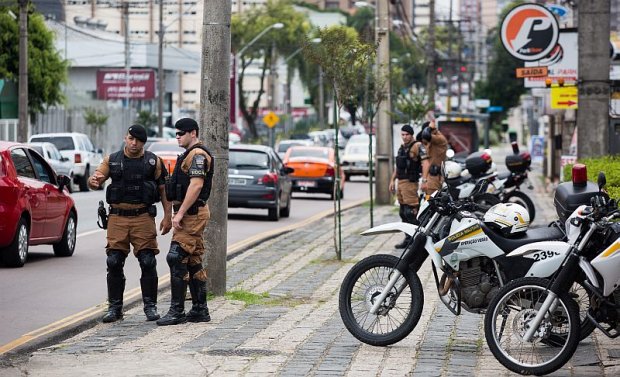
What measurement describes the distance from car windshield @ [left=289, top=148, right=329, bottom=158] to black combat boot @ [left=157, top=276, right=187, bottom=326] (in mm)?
29469

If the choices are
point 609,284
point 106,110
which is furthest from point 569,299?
point 106,110

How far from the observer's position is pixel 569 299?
9.06 m

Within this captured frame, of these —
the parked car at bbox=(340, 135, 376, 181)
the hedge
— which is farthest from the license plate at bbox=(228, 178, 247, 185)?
the parked car at bbox=(340, 135, 376, 181)

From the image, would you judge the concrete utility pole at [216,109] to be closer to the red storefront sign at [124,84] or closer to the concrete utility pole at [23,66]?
the concrete utility pole at [23,66]

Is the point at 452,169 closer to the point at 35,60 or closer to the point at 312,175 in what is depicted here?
the point at 312,175

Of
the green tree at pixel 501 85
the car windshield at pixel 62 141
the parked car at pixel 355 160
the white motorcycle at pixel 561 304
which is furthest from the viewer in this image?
the green tree at pixel 501 85

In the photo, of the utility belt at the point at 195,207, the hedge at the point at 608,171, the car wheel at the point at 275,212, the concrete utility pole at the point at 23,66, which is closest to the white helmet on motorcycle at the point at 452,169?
the hedge at the point at 608,171

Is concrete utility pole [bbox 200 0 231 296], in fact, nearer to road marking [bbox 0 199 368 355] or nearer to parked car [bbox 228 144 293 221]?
road marking [bbox 0 199 368 355]

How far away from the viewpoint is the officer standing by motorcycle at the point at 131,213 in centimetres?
1219

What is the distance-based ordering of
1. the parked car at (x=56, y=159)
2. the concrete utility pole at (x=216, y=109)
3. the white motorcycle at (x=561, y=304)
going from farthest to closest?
the parked car at (x=56, y=159), the concrete utility pole at (x=216, y=109), the white motorcycle at (x=561, y=304)

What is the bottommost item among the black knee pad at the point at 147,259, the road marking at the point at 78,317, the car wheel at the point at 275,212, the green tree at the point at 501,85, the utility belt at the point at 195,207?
the car wheel at the point at 275,212

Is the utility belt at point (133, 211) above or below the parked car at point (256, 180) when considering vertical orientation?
above

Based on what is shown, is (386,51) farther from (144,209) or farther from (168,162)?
(144,209)

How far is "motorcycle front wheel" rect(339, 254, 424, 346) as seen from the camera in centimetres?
1029
